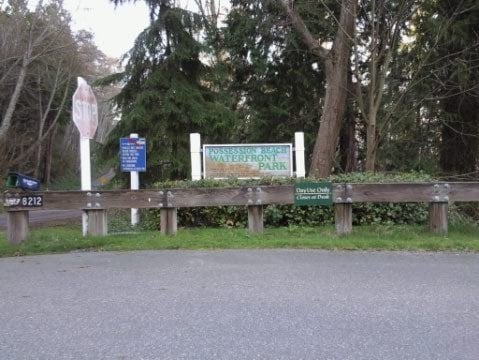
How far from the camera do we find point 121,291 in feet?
18.4

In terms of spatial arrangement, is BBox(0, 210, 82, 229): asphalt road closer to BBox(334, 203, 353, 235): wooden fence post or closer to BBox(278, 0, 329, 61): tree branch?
BBox(278, 0, 329, 61): tree branch

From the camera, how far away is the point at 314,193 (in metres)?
8.91

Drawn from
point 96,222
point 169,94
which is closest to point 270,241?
point 96,222

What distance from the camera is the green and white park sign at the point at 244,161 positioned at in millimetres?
12375

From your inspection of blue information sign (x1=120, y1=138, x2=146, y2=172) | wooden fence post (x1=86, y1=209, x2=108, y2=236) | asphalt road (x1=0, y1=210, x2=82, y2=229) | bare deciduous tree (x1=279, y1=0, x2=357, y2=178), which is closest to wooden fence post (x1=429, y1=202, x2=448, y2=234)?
bare deciduous tree (x1=279, y1=0, x2=357, y2=178)

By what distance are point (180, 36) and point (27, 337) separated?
14.8 m

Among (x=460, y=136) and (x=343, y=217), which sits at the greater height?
(x=460, y=136)

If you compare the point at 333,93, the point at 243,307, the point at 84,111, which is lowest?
the point at 243,307

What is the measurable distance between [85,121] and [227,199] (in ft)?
13.6

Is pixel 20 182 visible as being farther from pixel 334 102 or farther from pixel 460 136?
pixel 460 136

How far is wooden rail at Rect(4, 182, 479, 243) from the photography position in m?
8.68

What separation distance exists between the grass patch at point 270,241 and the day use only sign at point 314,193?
60cm

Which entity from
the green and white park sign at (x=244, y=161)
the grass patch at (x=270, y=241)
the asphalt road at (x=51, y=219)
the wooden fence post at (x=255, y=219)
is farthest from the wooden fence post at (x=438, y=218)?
the asphalt road at (x=51, y=219)

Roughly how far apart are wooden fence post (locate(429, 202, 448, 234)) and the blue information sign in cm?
744
